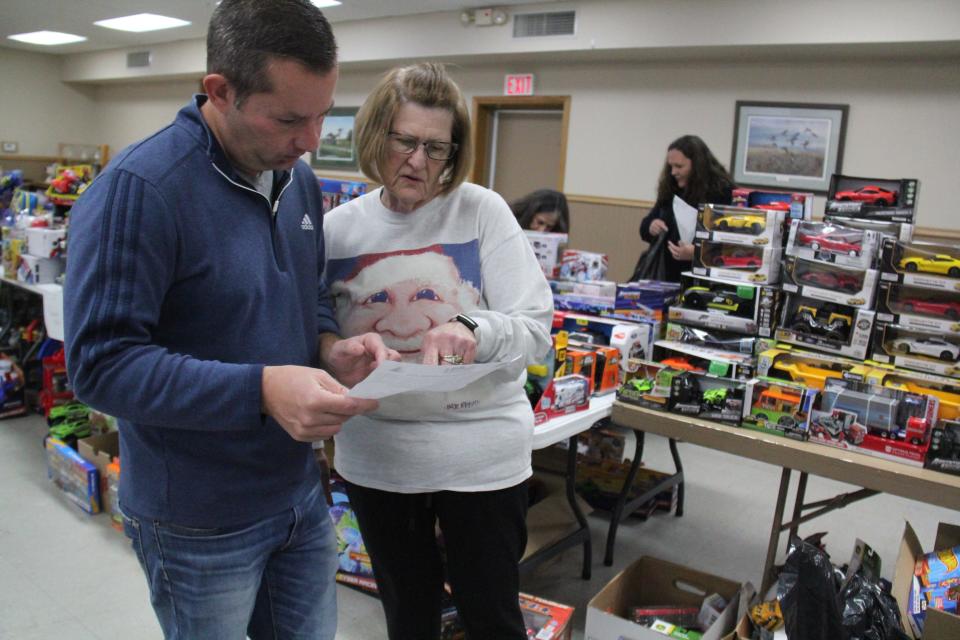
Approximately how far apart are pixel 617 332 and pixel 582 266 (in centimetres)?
57

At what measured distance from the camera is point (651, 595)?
238 centimetres

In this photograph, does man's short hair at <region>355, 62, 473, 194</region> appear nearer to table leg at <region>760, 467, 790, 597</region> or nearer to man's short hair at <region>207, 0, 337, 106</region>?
man's short hair at <region>207, 0, 337, 106</region>

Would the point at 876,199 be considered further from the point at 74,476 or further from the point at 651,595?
the point at 74,476

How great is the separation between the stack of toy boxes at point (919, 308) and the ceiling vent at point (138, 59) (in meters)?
10.3

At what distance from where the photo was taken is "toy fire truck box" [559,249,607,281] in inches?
119

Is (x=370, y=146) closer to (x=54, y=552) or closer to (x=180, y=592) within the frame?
(x=180, y=592)

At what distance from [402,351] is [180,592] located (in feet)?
1.83

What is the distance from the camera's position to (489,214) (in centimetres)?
142

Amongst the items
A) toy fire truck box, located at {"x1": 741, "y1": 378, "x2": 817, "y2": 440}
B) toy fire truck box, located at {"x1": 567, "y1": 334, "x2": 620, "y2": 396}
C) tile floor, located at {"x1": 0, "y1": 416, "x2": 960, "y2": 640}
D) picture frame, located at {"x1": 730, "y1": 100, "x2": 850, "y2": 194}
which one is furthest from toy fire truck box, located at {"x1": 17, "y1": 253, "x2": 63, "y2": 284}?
picture frame, located at {"x1": 730, "y1": 100, "x2": 850, "y2": 194}

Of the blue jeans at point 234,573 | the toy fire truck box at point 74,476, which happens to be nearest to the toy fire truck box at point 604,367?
the blue jeans at point 234,573

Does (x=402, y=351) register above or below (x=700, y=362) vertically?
above

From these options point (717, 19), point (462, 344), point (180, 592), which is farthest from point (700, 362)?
point (717, 19)

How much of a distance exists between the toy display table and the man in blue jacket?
1.27m

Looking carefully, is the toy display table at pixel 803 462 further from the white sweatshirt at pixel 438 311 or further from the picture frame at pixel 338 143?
the picture frame at pixel 338 143
